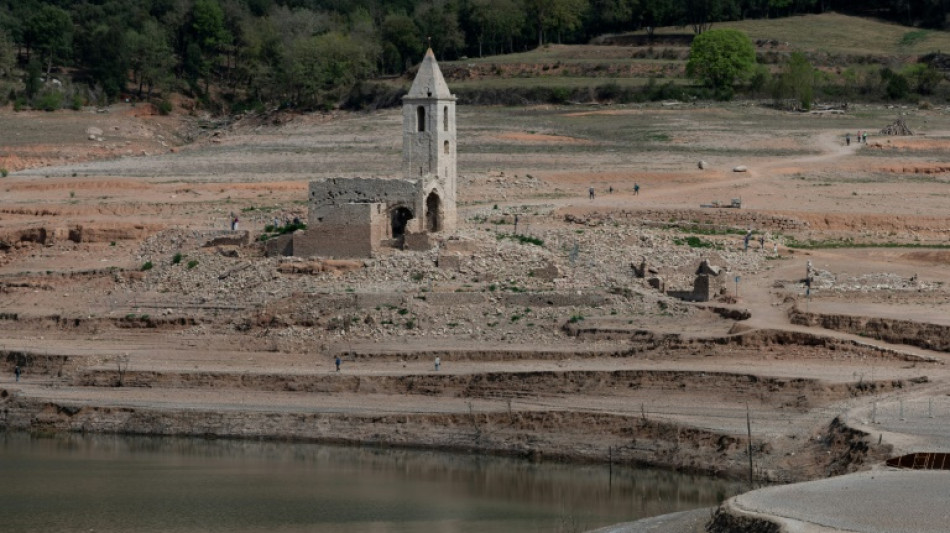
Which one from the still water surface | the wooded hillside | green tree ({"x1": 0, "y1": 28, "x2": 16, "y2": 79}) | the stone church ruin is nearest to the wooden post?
the still water surface

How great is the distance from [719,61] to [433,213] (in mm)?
42241

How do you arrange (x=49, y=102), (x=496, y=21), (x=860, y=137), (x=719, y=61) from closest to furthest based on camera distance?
1. (x=860, y=137)
2. (x=719, y=61)
3. (x=49, y=102)
4. (x=496, y=21)

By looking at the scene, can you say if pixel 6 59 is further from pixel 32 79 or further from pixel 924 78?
pixel 924 78

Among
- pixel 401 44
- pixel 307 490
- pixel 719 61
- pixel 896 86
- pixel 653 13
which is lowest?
pixel 307 490

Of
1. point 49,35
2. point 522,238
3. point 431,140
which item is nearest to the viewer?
point 431,140

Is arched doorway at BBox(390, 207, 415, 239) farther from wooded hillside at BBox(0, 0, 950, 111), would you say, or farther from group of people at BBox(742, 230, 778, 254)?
wooded hillside at BBox(0, 0, 950, 111)

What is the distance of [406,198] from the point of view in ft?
192

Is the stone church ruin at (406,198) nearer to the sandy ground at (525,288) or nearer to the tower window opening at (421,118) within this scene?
the tower window opening at (421,118)

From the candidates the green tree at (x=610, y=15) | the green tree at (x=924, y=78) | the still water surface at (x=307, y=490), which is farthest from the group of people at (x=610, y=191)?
the green tree at (x=610, y=15)

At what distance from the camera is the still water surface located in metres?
40.3

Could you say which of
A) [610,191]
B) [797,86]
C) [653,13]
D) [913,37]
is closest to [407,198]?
[610,191]

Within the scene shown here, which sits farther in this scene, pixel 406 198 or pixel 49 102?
pixel 49 102

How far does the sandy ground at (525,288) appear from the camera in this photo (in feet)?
159

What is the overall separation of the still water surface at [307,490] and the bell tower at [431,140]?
489 inches
